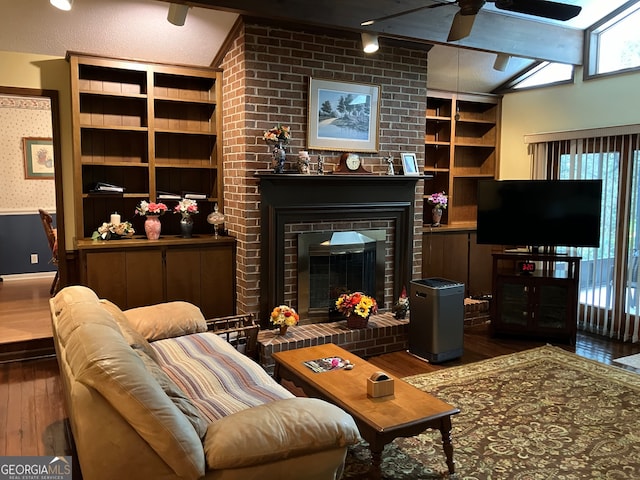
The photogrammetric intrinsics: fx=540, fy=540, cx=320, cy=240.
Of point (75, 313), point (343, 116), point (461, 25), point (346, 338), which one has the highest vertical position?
point (461, 25)

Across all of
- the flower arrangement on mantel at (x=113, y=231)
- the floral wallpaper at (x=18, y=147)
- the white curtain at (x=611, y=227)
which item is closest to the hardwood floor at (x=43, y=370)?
the white curtain at (x=611, y=227)

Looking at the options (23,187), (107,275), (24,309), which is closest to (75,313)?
(107,275)

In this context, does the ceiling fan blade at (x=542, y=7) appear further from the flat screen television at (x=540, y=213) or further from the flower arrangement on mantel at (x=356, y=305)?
the flower arrangement on mantel at (x=356, y=305)

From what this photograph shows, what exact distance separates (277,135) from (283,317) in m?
1.48

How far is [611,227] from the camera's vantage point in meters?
5.22

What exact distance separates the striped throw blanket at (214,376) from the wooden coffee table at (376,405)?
0.76 feet

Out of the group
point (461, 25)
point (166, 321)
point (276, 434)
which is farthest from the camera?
point (166, 321)

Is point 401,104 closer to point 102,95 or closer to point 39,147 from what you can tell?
point 102,95

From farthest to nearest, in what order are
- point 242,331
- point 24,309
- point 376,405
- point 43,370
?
point 24,309 → point 43,370 → point 242,331 → point 376,405

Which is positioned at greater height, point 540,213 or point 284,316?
point 540,213

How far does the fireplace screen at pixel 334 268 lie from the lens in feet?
15.7

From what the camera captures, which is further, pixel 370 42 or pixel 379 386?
pixel 370 42

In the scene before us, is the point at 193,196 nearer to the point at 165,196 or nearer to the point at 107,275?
the point at 165,196

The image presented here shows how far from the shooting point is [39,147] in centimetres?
744
